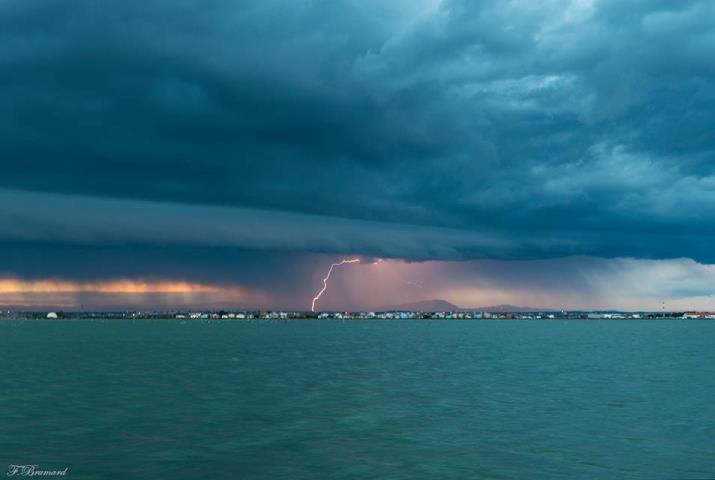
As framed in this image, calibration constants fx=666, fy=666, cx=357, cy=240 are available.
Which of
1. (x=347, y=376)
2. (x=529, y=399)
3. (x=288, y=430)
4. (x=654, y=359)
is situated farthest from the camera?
(x=654, y=359)

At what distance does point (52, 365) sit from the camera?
9500 centimetres

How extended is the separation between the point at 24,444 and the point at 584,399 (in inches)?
1807

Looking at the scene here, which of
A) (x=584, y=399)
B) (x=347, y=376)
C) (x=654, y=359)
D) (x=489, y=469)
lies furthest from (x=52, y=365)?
(x=654, y=359)

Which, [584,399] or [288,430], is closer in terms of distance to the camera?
[288,430]

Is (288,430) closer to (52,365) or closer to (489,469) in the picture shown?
(489,469)

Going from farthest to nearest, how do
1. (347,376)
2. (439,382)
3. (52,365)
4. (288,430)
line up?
(52,365), (347,376), (439,382), (288,430)

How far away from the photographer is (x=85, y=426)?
43438 mm
